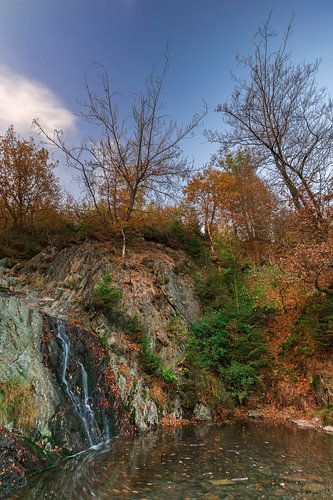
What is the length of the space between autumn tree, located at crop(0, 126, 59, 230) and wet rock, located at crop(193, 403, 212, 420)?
12.6 metres

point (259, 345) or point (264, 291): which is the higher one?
point (264, 291)

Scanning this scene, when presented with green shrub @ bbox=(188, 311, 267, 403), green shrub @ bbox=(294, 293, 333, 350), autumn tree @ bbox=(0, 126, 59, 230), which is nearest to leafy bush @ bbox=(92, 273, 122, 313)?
green shrub @ bbox=(188, 311, 267, 403)

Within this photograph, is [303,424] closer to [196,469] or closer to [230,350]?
[230,350]

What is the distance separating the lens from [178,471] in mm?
5215

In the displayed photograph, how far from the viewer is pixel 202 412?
9227mm

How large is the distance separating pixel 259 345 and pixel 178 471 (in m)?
6.35

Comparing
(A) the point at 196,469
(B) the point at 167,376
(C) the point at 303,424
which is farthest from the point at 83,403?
(C) the point at 303,424

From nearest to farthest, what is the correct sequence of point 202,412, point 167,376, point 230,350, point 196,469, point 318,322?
point 196,469, point 202,412, point 167,376, point 318,322, point 230,350

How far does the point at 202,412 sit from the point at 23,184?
14356mm

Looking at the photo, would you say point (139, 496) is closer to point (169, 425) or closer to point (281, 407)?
point (169, 425)

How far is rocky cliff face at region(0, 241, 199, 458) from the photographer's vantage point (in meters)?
6.40

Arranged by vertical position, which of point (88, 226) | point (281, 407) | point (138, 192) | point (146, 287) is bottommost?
point (281, 407)

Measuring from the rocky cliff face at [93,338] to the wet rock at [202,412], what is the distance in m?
0.43

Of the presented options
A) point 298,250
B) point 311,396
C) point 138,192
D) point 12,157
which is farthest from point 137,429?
point 12,157
